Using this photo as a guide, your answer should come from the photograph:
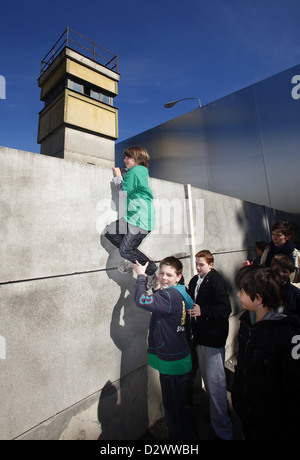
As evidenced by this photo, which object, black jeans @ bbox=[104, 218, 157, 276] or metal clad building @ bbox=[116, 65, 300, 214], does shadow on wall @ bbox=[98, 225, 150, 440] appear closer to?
black jeans @ bbox=[104, 218, 157, 276]

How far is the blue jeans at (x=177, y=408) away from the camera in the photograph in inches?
86.8

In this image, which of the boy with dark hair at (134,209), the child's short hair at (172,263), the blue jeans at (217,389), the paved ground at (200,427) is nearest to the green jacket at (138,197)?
the boy with dark hair at (134,209)

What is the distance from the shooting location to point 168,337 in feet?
7.63

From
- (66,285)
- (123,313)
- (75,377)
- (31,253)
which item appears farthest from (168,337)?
(31,253)

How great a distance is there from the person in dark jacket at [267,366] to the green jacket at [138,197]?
123 centimetres

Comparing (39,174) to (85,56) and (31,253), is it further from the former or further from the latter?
(85,56)

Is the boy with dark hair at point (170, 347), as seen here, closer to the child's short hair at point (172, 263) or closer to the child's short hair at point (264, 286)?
the child's short hair at point (172, 263)

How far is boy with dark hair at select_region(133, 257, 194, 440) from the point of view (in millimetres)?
2201

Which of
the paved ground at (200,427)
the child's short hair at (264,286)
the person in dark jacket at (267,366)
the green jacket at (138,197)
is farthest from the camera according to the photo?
the paved ground at (200,427)

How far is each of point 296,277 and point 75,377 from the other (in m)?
4.08

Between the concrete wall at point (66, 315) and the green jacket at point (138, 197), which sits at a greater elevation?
the green jacket at point (138, 197)

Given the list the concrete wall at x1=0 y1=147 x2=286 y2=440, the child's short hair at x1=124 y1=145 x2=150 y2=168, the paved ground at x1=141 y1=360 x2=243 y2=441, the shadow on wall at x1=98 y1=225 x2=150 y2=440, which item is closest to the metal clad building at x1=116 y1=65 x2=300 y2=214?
the paved ground at x1=141 y1=360 x2=243 y2=441

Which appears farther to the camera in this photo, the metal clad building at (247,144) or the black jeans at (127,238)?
the metal clad building at (247,144)

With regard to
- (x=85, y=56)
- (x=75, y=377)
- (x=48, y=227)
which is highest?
(x=85, y=56)
